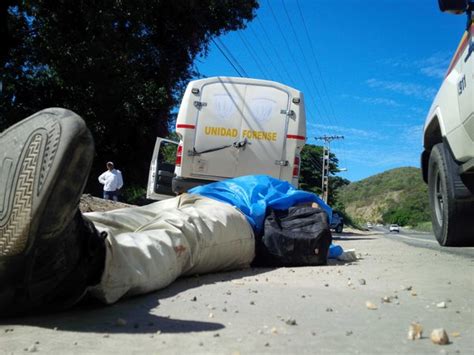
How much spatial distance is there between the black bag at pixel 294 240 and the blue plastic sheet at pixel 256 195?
0.12 metres

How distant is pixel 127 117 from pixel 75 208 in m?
13.4

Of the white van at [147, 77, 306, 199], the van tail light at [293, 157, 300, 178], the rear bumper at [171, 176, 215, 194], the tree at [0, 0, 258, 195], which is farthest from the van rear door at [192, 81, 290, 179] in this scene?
the tree at [0, 0, 258, 195]

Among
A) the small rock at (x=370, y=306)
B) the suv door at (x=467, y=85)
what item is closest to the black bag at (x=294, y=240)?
the suv door at (x=467, y=85)

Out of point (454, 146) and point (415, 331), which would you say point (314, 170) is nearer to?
point (454, 146)

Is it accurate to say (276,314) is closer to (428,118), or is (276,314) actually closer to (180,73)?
(428,118)

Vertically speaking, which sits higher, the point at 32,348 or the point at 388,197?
the point at 388,197

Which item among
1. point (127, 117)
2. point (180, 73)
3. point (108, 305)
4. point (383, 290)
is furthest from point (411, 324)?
point (180, 73)

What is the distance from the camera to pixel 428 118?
4934 mm

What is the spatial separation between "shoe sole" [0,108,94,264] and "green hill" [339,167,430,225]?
347 ft

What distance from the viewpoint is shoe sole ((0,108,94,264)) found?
1.71 m

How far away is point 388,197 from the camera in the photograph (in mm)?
138625

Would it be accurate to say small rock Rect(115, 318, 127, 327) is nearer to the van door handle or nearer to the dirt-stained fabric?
the dirt-stained fabric

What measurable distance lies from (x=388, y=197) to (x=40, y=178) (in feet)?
472

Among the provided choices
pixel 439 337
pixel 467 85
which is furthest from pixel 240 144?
pixel 439 337
